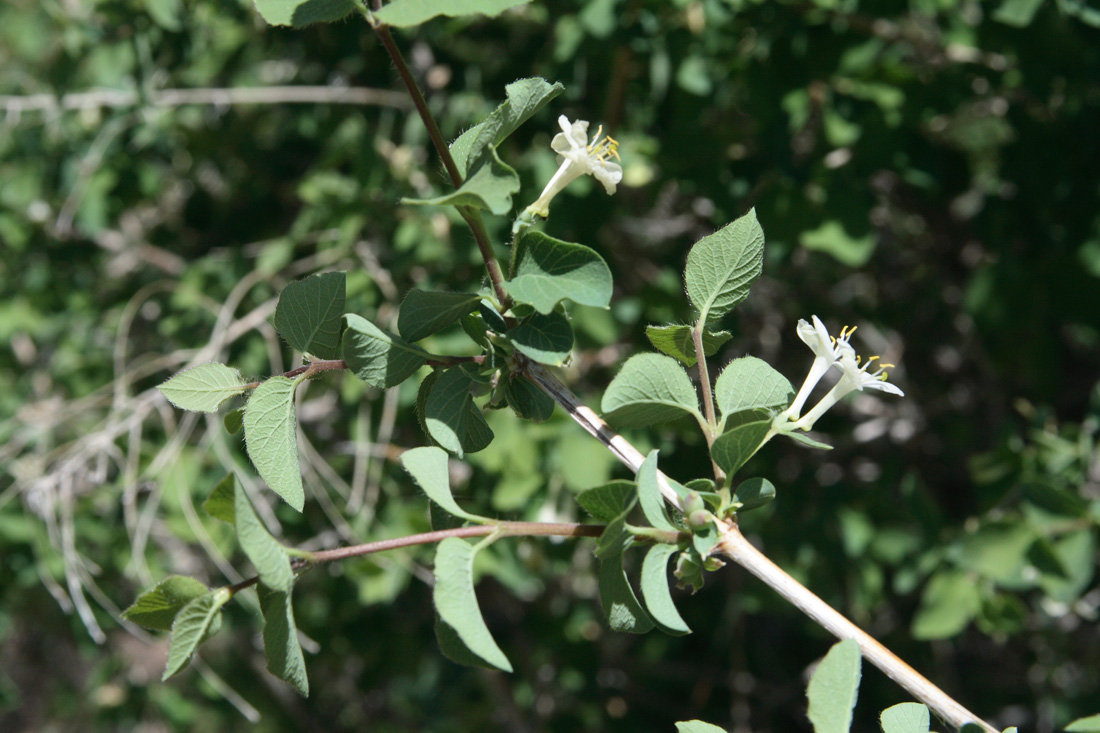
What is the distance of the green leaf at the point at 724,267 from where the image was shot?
2.29 feet

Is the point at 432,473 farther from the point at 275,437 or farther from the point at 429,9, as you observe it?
the point at 429,9

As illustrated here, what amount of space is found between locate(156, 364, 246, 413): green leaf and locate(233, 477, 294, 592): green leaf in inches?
5.2

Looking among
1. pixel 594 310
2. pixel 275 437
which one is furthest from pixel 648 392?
pixel 594 310

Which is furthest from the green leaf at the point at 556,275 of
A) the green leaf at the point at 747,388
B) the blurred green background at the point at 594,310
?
the blurred green background at the point at 594,310

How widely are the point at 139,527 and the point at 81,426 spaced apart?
15.9 inches

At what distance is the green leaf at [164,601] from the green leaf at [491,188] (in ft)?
1.07

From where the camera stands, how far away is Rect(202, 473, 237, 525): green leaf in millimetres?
580

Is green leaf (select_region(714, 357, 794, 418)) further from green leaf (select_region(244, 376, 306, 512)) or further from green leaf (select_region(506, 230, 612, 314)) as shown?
green leaf (select_region(244, 376, 306, 512))

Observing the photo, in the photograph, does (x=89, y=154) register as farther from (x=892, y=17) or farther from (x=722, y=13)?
(x=892, y=17)

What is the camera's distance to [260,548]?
1.90 feet

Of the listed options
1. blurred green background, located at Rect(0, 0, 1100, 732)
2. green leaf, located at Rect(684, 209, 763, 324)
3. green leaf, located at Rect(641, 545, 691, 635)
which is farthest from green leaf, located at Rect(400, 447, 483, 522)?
blurred green background, located at Rect(0, 0, 1100, 732)

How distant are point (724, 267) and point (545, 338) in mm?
162

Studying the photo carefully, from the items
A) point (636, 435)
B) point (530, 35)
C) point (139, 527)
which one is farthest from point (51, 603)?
point (530, 35)

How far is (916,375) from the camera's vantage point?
220cm
